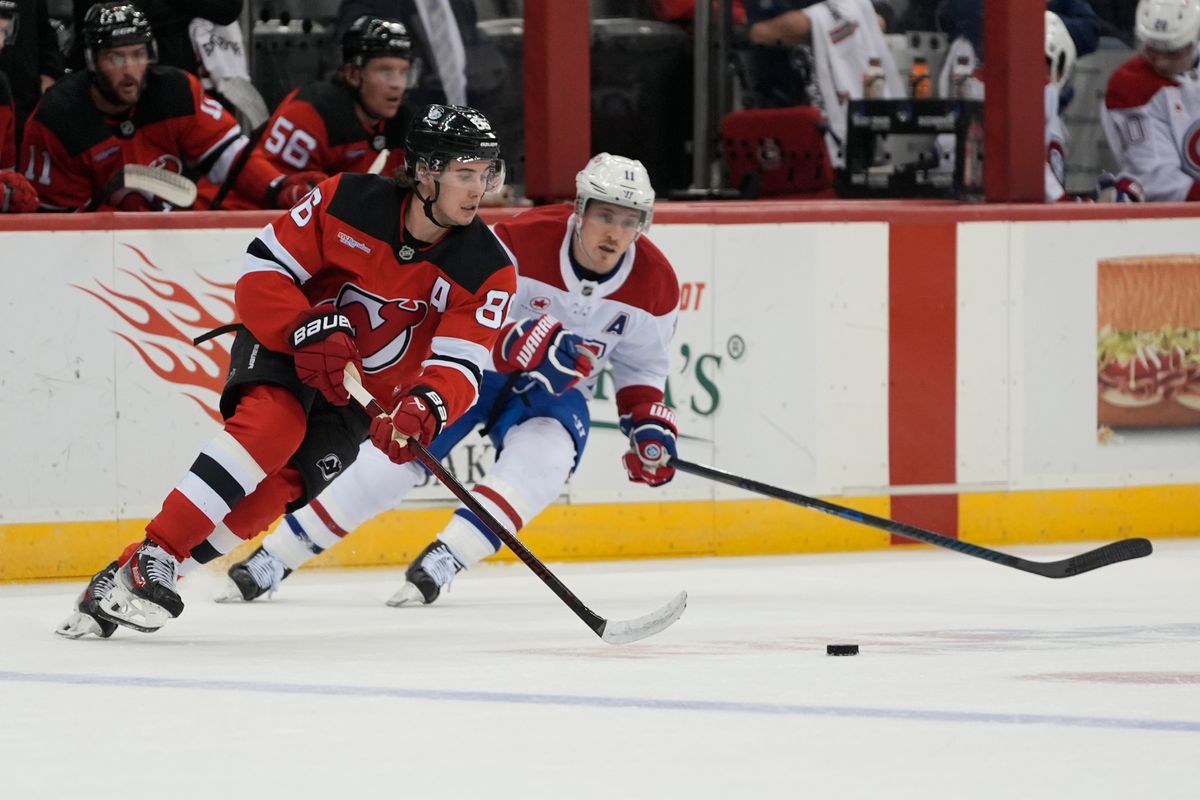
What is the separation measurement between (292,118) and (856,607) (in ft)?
6.90

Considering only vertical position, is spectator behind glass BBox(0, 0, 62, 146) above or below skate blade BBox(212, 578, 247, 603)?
above

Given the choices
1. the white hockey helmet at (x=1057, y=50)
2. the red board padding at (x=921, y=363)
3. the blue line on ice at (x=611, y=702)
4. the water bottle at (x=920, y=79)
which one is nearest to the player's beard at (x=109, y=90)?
the red board padding at (x=921, y=363)

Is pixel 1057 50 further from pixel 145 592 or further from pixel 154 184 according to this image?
pixel 145 592

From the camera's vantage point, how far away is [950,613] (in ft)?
15.8

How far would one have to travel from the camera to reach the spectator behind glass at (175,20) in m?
5.89

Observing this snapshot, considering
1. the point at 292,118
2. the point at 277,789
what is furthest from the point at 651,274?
the point at 277,789

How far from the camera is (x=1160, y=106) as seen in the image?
6652 mm

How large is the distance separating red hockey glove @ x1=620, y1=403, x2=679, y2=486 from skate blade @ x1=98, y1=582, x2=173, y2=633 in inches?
49.5

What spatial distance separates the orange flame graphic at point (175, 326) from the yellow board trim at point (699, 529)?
38cm

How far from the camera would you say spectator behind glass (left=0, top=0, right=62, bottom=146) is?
571 centimetres

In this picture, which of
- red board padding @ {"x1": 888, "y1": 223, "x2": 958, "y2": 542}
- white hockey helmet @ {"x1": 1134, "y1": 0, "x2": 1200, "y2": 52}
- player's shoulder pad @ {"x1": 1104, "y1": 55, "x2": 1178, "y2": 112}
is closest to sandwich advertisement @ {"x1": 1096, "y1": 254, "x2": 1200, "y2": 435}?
red board padding @ {"x1": 888, "y1": 223, "x2": 958, "y2": 542}

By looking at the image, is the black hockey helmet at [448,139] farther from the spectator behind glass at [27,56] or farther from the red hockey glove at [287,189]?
the spectator behind glass at [27,56]

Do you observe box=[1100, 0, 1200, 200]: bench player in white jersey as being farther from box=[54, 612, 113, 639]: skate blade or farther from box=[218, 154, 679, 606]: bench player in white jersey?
box=[54, 612, 113, 639]: skate blade

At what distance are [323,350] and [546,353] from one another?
852 mm
